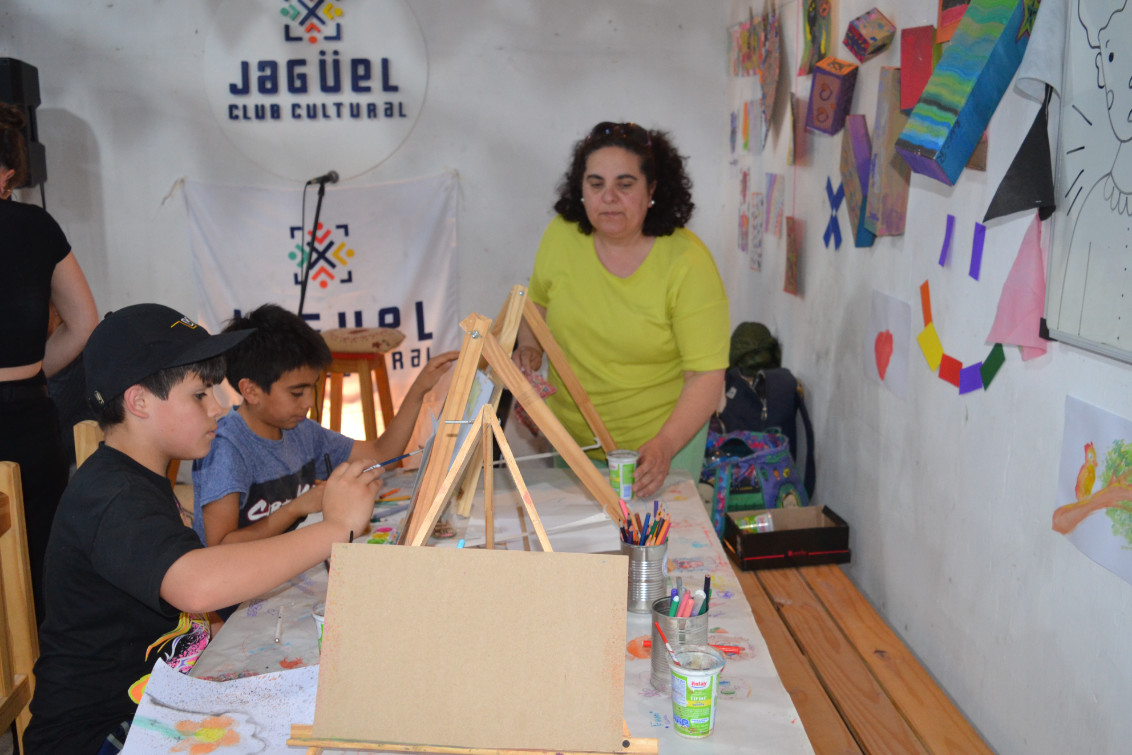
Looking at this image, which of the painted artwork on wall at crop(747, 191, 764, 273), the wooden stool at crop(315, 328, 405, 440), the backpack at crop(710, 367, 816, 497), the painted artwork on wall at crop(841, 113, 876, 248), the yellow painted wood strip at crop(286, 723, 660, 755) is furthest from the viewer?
the wooden stool at crop(315, 328, 405, 440)

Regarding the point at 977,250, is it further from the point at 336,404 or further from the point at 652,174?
the point at 336,404

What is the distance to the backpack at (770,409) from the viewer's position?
10.3 ft

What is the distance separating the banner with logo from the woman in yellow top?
217cm

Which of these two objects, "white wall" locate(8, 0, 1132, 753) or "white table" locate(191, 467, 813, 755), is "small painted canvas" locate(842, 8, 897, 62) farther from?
"white table" locate(191, 467, 813, 755)

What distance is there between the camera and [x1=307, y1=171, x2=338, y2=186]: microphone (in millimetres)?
4430

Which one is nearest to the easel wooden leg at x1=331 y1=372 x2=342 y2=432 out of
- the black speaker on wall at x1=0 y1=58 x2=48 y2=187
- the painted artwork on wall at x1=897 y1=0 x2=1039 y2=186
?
the black speaker on wall at x1=0 y1=58 x2=48 y2=187

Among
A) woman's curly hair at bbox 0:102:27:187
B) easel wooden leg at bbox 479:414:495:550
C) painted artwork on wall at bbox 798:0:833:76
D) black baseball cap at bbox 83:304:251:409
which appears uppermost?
painted artwork on wall at bbox 798:0:833:76

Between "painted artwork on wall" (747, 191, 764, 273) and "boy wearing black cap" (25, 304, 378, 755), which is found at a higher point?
"painted artwork on wall" (747, 191, 764, 273)

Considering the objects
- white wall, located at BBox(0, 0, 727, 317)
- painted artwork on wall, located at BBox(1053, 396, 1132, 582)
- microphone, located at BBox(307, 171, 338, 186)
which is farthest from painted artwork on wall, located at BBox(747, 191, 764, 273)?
painted artwork on wall, located at BBox(1053, 396, 1132, 582)

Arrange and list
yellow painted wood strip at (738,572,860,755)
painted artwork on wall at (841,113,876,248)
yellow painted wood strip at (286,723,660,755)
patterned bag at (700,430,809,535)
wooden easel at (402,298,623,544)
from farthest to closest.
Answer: patterned bag at (700,430,809,535) < painted artwork on wall at (841,113,876,248) < yellow painted wood strip at (738,572,860,755) < wooden easel at (402,298,623,544) < yellow painted wood strip at (286,723,660,755)

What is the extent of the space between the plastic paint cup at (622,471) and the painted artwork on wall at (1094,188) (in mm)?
865

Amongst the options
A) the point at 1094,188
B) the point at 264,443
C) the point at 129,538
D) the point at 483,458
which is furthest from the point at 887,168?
the point at 129,538

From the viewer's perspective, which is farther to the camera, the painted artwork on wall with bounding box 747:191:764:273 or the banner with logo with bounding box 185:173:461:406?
the banner with logo with bounding box 185:173:461:406

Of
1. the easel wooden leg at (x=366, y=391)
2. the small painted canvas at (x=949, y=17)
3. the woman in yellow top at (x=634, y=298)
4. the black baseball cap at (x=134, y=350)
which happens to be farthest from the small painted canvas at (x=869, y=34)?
the easel wooden leg at (x=366, y=391)
